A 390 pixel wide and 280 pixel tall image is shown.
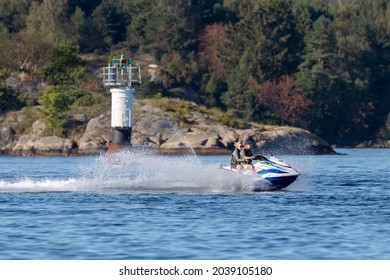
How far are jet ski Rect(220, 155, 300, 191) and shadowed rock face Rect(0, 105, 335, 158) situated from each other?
1709 inches

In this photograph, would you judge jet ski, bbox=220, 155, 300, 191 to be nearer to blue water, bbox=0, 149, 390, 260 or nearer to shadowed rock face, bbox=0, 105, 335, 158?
blue water, bbox=0, 149, 390, 260

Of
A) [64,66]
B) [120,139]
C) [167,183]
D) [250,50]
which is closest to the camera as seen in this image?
[167,183]

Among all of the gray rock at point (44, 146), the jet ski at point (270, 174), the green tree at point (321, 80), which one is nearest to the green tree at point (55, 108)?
the gray rock at point (44, 146)

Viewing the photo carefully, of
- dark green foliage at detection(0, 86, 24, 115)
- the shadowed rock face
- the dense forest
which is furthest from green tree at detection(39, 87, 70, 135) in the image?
the dense forest

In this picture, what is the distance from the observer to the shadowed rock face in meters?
82.8

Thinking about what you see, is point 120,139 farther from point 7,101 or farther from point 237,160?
point 7,101

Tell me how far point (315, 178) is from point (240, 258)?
2595 cm

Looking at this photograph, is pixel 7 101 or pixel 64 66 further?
pixel 64 66

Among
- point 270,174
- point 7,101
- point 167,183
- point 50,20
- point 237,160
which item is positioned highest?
point 50,20

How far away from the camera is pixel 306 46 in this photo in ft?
381

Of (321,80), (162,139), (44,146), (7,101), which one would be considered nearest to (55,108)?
(44,146)

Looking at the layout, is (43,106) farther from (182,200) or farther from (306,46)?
(182,200)

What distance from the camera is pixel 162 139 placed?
8394 centimetres

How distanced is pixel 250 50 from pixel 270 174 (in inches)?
3140
